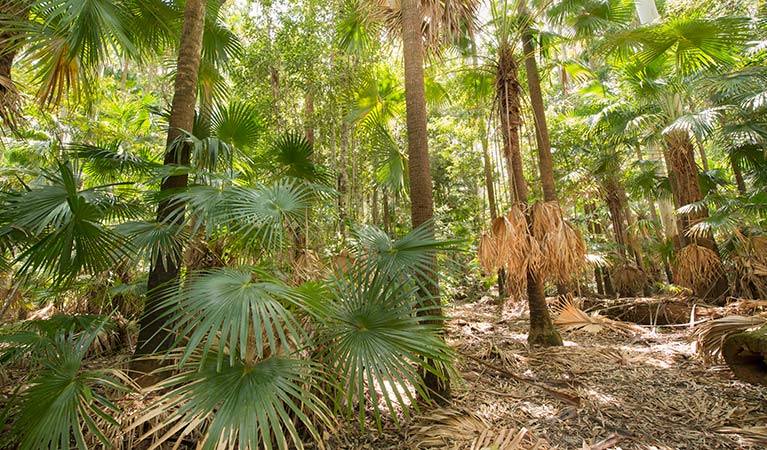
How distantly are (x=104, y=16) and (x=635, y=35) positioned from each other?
17.7ft

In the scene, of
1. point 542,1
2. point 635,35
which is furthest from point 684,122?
point 542,1

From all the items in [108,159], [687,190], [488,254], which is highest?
[687,190]

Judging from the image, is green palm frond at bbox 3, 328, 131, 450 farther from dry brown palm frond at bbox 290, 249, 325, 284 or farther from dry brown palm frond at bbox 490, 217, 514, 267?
dry brown palm frond at bbox 490, 217, 514, 267

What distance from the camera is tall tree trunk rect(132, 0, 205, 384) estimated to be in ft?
8.32

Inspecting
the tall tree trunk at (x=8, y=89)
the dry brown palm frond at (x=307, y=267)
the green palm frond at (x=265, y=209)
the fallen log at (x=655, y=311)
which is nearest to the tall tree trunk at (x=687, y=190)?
the fallen log at (x=655, y=311)

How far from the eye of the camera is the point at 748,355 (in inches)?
111

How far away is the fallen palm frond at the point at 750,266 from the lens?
5039mm

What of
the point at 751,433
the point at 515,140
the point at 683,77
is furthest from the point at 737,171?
the point at 751,433

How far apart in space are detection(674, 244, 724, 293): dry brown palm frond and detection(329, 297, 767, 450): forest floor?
6.14 ft

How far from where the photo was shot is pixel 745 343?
9.16ft

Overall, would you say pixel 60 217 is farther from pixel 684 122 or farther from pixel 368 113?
pixel 684 122

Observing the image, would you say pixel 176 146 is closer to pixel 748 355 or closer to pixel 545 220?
pixel 545 220

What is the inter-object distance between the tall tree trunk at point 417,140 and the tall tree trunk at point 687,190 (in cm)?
517

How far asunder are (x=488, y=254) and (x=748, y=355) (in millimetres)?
→ 2145
